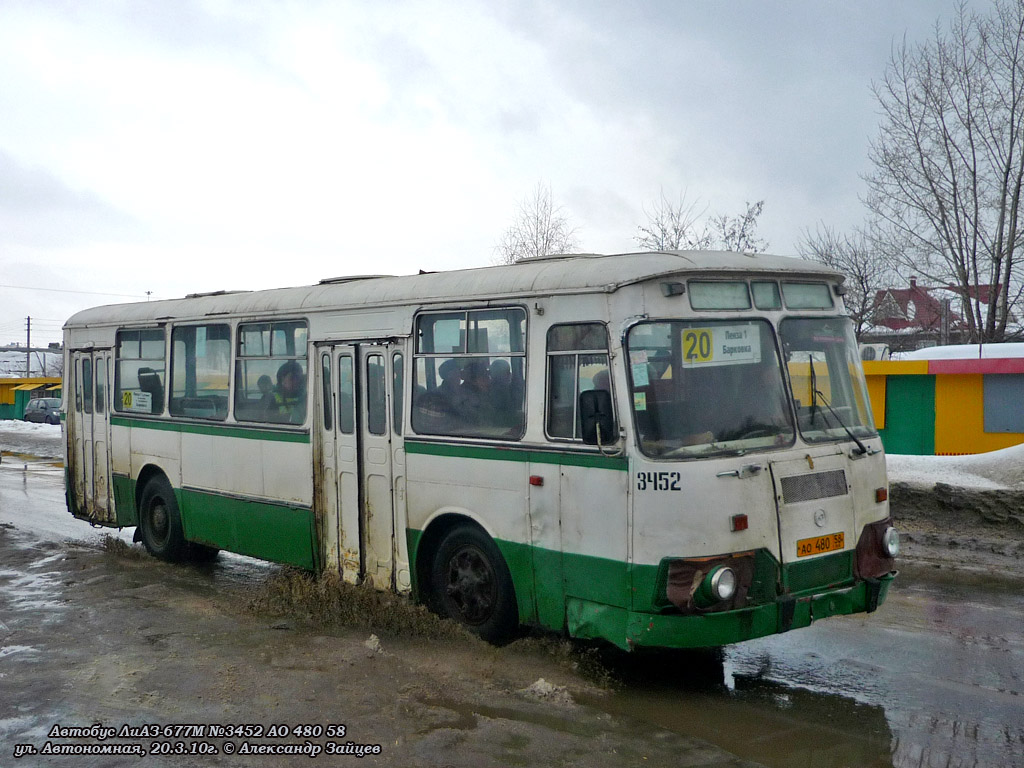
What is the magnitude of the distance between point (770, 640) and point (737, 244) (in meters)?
25.3

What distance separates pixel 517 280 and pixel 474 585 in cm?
228

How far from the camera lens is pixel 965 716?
6031 millimetres

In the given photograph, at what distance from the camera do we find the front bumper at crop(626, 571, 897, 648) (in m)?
6.09

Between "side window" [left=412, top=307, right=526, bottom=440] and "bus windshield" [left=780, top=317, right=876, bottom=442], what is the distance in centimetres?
185

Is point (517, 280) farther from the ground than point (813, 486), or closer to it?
farther from the ground

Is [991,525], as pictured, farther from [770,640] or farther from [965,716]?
[965,716]

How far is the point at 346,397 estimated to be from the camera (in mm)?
8805

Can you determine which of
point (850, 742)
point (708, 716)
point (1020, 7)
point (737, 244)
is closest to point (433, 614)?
point (708, 716)

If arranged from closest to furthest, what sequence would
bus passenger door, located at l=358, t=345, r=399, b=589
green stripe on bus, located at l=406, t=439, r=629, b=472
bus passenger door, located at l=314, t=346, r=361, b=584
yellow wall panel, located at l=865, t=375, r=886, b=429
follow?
green stripe on bus, located at l=406, t=439, r=629, b=472, bus passenger door, located at l=358, t=345, r=399, b=589, bus passenger door, located at l=314, t=346, r=361, b=584, yellow wall panel, located at l=865, t=375, r=886, b=429

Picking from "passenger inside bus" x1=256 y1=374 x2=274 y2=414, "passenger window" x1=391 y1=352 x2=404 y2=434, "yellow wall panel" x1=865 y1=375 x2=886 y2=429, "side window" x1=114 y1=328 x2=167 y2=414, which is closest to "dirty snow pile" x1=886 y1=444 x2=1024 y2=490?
"yellow wall panel" x1=865 y1=375 x2=886 y2=429

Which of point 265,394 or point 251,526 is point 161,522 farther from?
point 265,394

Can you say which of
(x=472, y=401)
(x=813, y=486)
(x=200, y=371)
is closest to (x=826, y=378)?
(x=813, y=486)

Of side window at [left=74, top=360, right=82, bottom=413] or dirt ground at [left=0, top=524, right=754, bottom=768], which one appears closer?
dirt ground at [left=0, top=524, right=754, bottom=768]

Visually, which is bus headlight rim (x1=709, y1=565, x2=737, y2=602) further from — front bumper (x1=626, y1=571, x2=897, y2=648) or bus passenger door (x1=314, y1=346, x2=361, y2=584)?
bus passenger door (x1=314, y1=346, x2=361, y2=584)
